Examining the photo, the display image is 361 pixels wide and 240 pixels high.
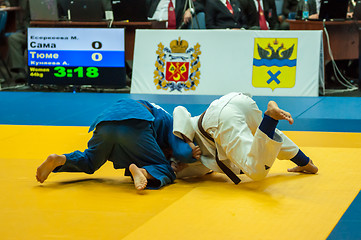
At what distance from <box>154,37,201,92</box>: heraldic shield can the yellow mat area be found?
3.76m

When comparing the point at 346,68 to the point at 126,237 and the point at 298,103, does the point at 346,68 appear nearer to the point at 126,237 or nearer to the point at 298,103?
the point at 298,103

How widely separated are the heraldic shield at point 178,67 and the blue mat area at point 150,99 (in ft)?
0.92

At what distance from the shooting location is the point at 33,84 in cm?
895

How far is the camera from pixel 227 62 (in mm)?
8008

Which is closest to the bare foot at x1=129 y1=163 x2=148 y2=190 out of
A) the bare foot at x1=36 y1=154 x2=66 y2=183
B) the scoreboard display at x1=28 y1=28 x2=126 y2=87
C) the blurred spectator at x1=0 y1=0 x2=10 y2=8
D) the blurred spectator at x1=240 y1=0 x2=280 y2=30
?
the bare foot at x1=36 y1=154 x2=66 y2=183

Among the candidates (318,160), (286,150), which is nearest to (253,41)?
(318,160)

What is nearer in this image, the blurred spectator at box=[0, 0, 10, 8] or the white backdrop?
the white backdrop

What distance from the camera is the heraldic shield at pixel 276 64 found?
7.77m

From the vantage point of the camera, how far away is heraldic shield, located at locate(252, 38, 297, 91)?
306 inches

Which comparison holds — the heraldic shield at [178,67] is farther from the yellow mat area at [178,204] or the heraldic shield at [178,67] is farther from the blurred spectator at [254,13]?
the yellow mat area at [178,204]

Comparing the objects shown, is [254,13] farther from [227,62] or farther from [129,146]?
[129,146]

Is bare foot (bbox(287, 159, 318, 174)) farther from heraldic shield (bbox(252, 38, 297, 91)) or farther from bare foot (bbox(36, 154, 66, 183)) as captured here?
heraldic shield (bbox(252, 38, 297, 91))

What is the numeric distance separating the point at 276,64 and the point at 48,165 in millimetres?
4784

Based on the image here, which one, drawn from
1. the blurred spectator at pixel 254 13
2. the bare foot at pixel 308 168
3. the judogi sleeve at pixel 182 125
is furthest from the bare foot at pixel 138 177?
the blurred spectator at pixel 254 13
